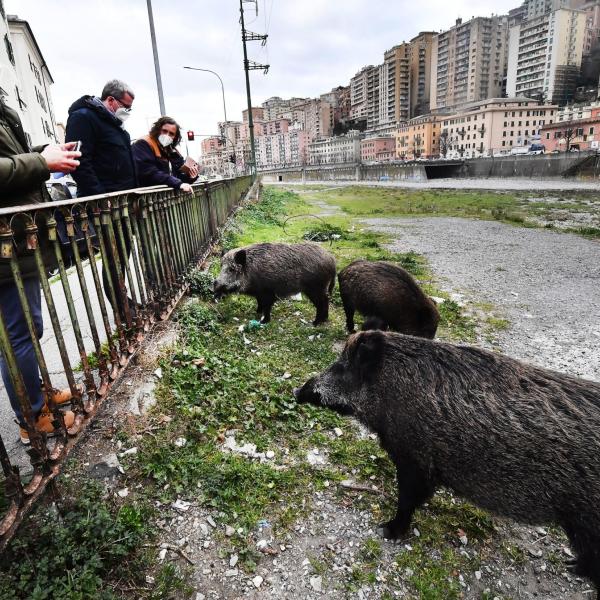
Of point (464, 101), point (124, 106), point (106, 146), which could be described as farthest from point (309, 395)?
point (464, 101)

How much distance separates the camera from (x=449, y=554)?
97.5 inches

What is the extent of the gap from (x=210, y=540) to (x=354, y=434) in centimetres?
146

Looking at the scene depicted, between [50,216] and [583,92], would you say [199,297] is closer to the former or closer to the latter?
[50,216]

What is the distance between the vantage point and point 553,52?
108688 mm

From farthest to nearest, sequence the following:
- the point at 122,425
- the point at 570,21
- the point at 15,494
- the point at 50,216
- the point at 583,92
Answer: the point at 570,21 < the point at 583,92 < the point at 122,425 < the point at 50,216 < the point at 15,494

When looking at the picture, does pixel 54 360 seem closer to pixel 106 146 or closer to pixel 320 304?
pixel 106 146

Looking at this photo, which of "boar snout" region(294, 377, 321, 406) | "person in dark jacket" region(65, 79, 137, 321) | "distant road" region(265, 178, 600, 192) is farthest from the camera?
"distant road" region(265, 178, 600, 192)

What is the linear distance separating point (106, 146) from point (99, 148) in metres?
0.07

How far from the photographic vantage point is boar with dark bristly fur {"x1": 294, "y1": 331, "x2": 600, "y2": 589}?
2002 millimetres

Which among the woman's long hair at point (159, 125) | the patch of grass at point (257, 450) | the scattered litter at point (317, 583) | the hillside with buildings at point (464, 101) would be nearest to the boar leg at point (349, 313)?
the patch of grass at point (257, 450)

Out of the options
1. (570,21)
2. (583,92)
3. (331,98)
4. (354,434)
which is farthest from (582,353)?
(331,98)

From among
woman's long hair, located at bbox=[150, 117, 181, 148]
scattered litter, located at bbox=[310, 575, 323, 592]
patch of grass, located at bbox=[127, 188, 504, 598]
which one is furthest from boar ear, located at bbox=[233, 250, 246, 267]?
scattered litter, located at bbox=[310, 575, 323, 592]

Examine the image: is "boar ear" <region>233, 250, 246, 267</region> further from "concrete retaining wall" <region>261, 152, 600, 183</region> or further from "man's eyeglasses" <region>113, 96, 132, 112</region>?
"concrete retaining wall" <region>261, 152, 600, 183</region>

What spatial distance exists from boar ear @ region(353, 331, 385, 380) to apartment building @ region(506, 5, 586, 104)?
13209 centimetres
